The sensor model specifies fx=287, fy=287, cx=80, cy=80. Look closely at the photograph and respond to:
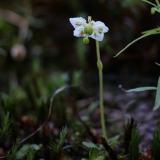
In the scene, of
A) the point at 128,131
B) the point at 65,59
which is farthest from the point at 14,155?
the point at 65,59

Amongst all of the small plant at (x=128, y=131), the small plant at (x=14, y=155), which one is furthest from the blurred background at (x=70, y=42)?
the small plant at (x=14, y=155)

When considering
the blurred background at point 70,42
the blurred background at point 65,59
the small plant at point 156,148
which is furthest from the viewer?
the blurred background at point 70,42

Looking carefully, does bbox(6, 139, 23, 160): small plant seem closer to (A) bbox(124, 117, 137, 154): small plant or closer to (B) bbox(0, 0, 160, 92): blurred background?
(A) bbox(124, 117, 137, 154): small plant

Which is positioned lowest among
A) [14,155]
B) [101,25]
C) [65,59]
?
[14,155]

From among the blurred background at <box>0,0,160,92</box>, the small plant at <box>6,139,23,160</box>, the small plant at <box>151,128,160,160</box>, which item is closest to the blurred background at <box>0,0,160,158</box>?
the blurred background at <box>0,0,160,92</box>

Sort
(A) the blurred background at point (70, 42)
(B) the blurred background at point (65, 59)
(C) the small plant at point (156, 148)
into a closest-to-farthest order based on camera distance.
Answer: (C) the small plant at point (156, 148) < (B) the blurred background at point (65, 59) < (A) the blurred background at point (70, 42)

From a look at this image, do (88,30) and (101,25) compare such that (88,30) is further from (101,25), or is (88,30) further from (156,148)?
(156,148)

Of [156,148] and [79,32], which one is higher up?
[79,32]

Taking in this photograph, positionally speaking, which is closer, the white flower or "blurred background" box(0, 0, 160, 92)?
the white flower

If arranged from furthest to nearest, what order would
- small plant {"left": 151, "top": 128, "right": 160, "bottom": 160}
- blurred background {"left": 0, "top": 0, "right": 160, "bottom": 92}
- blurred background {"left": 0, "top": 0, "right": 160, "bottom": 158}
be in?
blurred background {"left": 0, "top": 0, "right": 160, "bottom": 92} → blurred background {"left": 0, "top": 0, "right": 160, "bottom": 158} → small plant {"left": 151, "top": 128, "right": 160, "bottom": 160}

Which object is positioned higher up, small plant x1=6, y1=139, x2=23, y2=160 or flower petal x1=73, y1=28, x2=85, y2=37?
flower petal x1=73, y1=28, x2=85, y2=37

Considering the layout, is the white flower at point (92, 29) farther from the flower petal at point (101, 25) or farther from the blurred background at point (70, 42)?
the blurred background at point (70, 42)
